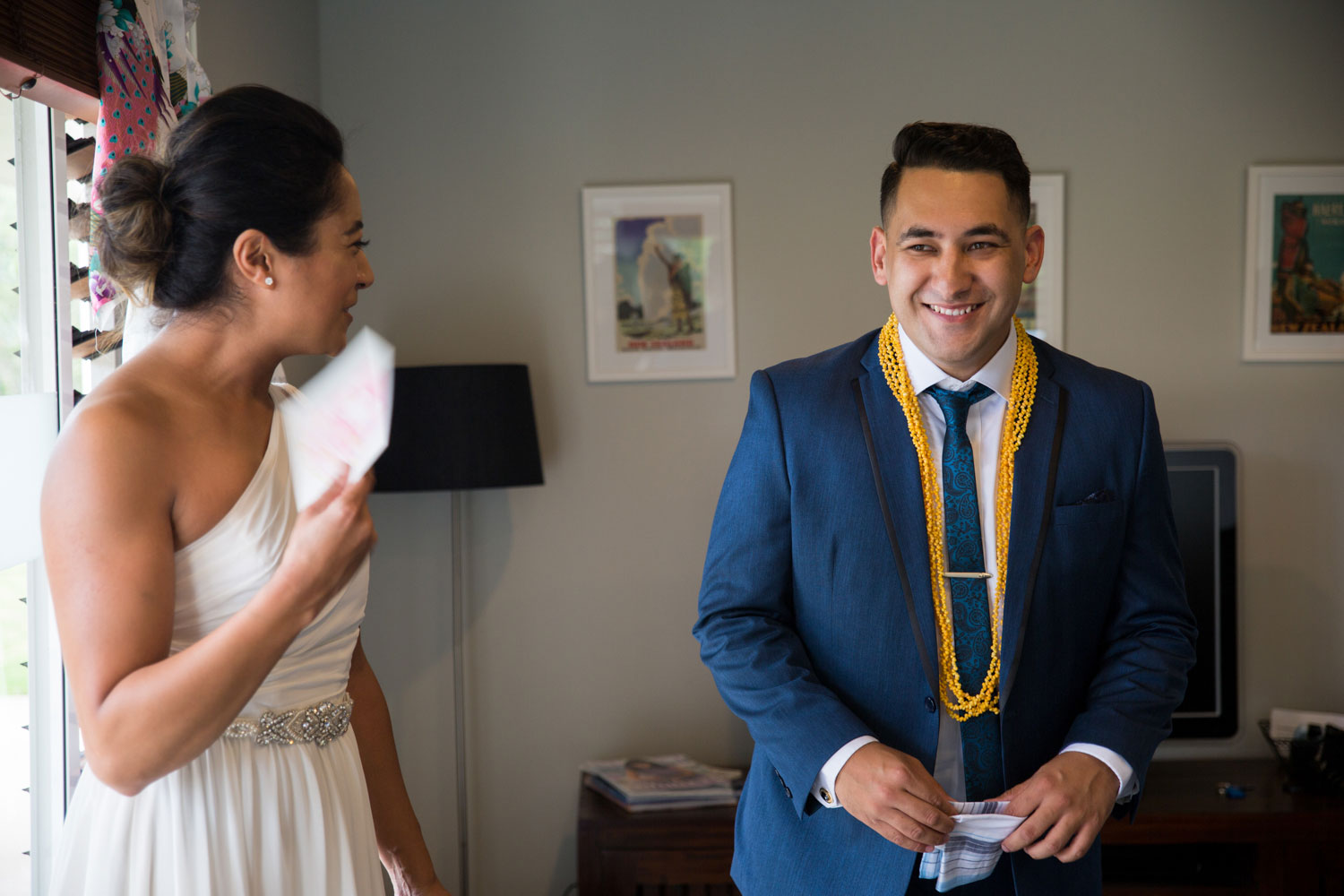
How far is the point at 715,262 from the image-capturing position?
322cm

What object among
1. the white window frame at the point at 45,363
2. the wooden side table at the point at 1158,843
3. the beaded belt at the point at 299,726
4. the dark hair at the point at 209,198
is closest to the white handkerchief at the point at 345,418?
the dark hair at the point at 209,198

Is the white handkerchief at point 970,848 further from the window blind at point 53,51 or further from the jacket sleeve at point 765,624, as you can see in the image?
the window blind at point 53,51

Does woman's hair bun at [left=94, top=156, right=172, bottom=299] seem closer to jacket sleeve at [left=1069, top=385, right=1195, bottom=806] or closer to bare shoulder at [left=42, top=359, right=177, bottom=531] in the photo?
bare shoulder at [left=42, top=359, right=177, bottom=531]

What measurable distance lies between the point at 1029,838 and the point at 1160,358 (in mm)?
2325

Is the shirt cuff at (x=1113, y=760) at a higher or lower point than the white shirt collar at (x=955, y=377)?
lower

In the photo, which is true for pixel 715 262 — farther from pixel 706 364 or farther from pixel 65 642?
pixel 65 642

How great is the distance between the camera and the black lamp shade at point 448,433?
279 centimetres

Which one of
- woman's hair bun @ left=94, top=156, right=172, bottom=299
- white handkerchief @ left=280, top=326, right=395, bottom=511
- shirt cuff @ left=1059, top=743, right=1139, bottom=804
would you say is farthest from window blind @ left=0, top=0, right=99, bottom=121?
shirt cuff @ left=1059, top=743, right=1139, bottom=804

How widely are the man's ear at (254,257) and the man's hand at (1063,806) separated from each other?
982mm

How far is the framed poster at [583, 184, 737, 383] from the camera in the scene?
320cm

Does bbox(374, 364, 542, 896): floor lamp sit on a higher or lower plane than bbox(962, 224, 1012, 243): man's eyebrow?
lower

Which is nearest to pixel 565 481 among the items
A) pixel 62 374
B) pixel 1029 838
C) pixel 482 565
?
pixel 482 565

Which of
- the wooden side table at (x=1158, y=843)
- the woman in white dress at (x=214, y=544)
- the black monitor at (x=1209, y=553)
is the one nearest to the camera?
the woman in white dress at (x=214, y=544)

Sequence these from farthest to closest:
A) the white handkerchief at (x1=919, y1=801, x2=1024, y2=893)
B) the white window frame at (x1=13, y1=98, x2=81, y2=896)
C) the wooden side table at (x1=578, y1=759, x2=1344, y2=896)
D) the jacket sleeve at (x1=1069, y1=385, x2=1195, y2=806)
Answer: the wooden side table at (x1=578, y1=759, x2=1344, y2=896), the white window frame at (x1=13, y1=98, x2=81, y2=896), the jacket sleeve at (x1=1069, y1=385, x2=1195, y2=806), the white handkerchief at (x1=919, y1=801, x2=1024, y2=893)
